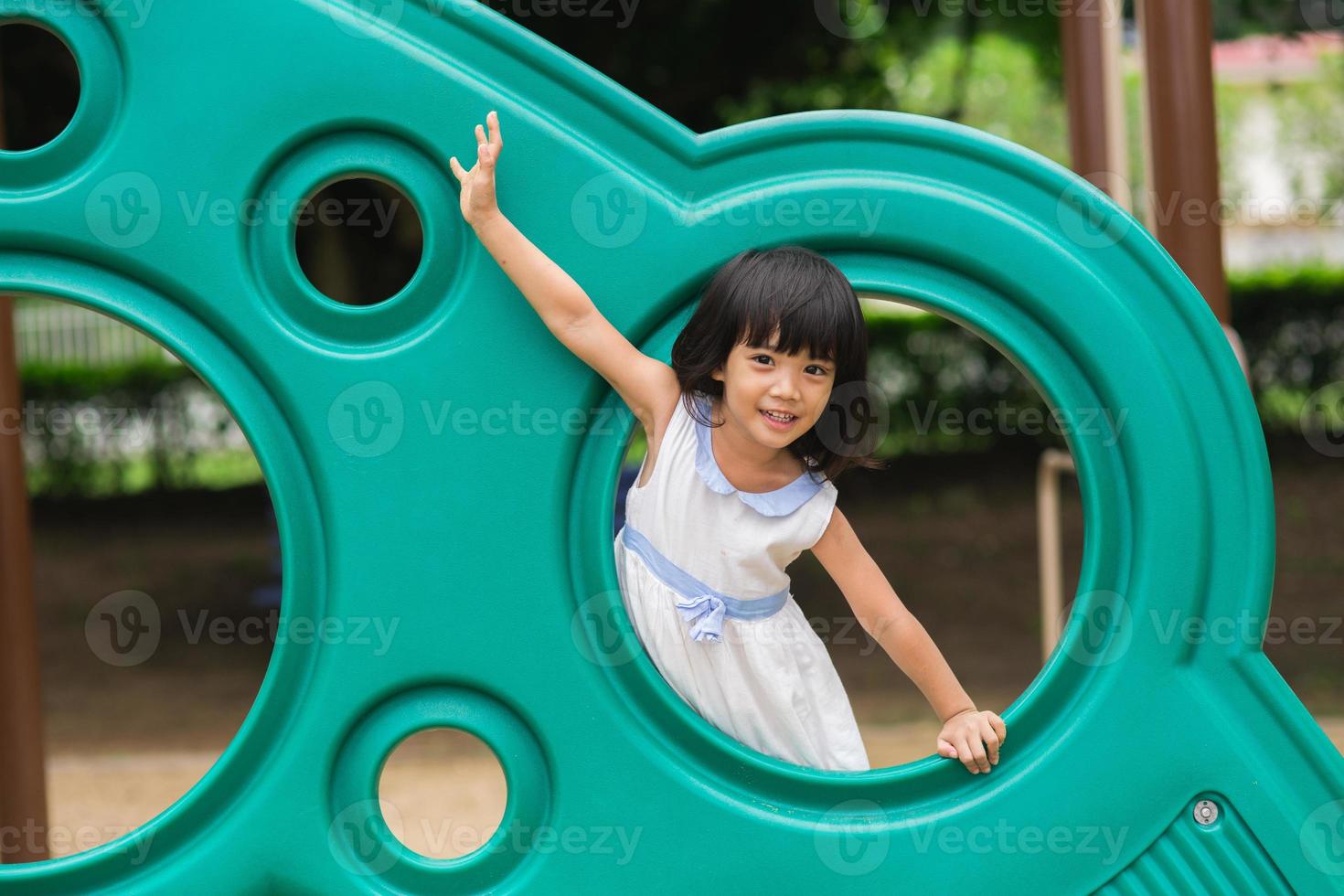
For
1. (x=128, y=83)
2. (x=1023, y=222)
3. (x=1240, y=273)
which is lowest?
(x=1023, y=222)

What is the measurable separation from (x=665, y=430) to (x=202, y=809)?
69cm

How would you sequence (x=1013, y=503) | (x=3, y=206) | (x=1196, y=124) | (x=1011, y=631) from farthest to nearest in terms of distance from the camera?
1. (x=1013, y=503)
2. (x=1011, y=631)
3. (x=1196, y=124)
4. (x=3, y=206)

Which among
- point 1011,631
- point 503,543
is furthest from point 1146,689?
point 1011,631

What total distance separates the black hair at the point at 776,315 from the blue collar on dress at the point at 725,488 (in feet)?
0.18

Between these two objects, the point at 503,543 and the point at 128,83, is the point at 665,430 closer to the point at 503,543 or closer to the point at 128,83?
the point at 503,543

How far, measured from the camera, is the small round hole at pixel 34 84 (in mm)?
5098

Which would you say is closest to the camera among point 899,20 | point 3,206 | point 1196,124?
point 3,206

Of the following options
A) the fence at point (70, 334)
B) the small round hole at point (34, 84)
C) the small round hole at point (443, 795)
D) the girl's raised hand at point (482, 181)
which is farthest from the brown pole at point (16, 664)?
the fence at point (70, 334)

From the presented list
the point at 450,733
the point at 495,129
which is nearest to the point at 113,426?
the point at 450,733

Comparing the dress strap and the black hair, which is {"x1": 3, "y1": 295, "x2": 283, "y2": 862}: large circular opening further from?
the black hair

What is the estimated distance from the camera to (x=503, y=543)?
1462mm

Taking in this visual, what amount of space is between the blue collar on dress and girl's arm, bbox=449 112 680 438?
12 cm

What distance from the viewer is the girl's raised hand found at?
1.42 m

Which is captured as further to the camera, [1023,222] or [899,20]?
[899,20]
